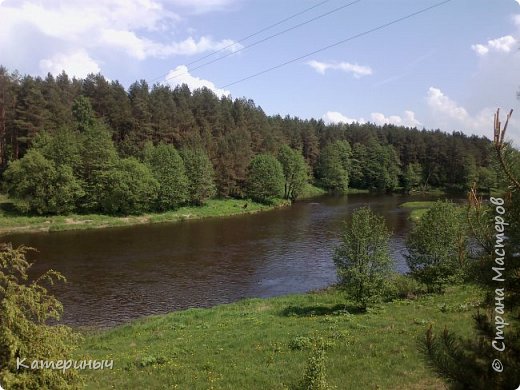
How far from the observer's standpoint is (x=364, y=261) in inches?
1109

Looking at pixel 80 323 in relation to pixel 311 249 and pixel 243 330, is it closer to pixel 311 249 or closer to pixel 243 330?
pixel 243 330

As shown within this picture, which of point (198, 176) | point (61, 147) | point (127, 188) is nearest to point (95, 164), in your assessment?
point (61, 147)

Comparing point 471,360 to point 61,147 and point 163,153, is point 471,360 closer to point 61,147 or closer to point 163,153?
point 61,147

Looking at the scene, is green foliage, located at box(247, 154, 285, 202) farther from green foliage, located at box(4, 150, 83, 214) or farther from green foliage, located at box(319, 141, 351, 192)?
green foliage, located at box(4, 150, 83, 214)

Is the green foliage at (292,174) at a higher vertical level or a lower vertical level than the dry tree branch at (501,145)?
higher

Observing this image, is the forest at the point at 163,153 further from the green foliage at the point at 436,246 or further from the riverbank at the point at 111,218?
the green foliage at the point at 436,246

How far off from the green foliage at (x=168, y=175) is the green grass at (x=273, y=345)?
2011 inches

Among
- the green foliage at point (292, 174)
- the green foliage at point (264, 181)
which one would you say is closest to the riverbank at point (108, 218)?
the green foliage at point (264, 181)

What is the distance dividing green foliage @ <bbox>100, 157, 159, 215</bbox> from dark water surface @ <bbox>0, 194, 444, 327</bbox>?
335 inches

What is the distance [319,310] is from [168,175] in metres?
57.3

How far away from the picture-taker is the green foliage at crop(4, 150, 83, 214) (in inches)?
2699

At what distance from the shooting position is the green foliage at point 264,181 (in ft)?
317

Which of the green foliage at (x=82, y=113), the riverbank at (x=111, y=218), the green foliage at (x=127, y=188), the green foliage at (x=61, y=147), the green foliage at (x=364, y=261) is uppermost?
the green foliage at (x=82, y=113)

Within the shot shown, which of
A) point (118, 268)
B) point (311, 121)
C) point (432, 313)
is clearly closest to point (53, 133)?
point (118, 268)
